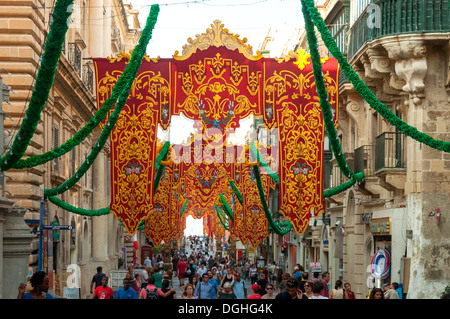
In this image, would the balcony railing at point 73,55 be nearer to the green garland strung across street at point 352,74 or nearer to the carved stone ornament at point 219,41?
the carved stone ornament at point 219,41

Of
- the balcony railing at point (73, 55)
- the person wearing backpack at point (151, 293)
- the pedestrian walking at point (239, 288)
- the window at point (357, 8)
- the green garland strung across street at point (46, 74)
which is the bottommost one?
the pedestrian walking at point (239, 288)

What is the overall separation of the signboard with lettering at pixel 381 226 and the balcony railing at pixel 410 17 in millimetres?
5248

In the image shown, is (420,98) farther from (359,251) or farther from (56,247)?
(56,247)

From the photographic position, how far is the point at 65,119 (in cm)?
2931

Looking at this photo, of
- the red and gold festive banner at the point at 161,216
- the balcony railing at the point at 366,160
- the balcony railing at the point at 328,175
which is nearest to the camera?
the balcony railing at the point at 366,160

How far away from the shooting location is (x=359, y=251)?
28297mm

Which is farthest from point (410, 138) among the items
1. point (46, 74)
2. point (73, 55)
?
point (73, 55)

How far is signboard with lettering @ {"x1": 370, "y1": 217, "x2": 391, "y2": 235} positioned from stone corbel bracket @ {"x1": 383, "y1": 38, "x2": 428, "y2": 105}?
173 inches

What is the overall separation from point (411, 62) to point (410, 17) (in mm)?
1062

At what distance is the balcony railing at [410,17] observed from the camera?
20234mm

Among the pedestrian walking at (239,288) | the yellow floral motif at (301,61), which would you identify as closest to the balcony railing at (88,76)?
the pedestrian walking at (239,288)

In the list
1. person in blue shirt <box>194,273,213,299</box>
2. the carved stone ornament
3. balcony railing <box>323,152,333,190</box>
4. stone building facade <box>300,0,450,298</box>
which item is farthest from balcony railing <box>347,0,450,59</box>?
balcony railing <box>323,152,333,190</box>
